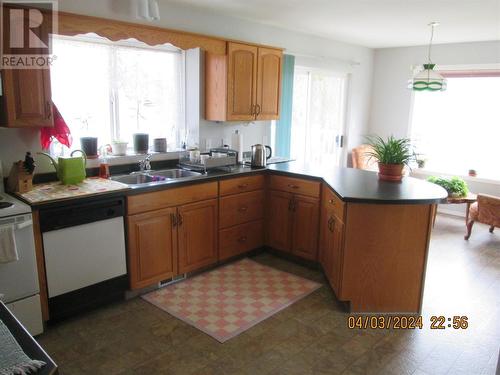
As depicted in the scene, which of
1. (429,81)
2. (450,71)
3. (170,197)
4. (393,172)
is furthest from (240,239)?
(450,71)

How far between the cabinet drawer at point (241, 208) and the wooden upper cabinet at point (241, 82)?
0.80m

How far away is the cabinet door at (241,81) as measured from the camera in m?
3.80

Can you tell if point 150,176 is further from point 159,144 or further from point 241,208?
point 241,208

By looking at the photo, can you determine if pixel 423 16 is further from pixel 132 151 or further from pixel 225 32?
Result: pixel 132 151

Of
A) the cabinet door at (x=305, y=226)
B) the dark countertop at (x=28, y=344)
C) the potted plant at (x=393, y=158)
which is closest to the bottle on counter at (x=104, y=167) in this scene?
the cabinet door at (x=305, y=226)

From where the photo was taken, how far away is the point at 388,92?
625 cm

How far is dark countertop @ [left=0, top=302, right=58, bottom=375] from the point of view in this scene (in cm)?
95

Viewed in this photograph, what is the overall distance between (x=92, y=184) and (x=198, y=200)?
852mm

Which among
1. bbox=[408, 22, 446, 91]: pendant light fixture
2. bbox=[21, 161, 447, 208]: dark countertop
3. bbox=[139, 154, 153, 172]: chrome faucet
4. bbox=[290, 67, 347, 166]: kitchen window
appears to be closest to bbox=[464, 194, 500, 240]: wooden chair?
bbox=[408, 22, 446, 91]: pendant light fixture

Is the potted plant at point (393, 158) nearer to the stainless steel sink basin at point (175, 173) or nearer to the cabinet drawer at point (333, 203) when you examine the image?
the cabinet drawer at point (333, 203)

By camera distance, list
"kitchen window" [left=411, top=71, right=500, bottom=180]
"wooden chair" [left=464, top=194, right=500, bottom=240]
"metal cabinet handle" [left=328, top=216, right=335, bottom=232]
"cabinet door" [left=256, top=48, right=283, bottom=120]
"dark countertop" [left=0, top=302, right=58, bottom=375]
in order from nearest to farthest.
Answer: "dark countertop" [left=0, top=302, right=58, bottom=375], "metal cabinet handle" [left=328, top=216, right=335, bottom=232], "cabinet door" [left=256, top=48, right=283, bottom=120], "wooden chair" [left=464, top=194, right=500, bottom=240], "kitchen window" [left=411, top=71, right=500, bottom=180]

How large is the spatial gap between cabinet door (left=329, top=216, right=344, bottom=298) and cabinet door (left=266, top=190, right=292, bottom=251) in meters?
0.69

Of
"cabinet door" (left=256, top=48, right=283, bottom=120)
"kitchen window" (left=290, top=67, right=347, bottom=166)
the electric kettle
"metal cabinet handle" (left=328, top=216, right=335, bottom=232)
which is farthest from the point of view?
"kitchen window" (left=290, top=67, right=347, bottom=166)

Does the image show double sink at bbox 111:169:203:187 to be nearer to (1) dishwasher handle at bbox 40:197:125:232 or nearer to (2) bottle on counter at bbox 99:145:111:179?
(2) bottle on counter at bbox 99:145:111:179
